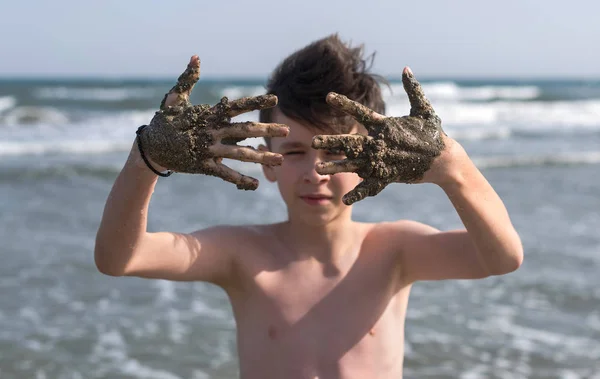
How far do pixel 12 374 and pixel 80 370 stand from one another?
15.3 inches

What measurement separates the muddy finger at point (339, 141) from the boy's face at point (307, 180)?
53 cm

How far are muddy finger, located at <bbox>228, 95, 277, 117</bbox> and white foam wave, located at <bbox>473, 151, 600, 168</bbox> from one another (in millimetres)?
10682

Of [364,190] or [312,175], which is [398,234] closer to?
[312,175]

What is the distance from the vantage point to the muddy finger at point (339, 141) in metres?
1.75

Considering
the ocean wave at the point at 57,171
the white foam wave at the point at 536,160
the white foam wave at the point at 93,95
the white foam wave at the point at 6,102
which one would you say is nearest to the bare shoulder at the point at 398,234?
the ocean wave at the point at 57,171

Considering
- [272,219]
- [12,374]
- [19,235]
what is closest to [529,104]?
[272,219]

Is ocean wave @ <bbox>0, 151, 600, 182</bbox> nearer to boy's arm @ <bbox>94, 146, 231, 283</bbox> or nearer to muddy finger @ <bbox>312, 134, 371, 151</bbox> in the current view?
boy's arm @ <bbox>94, 146, 231, 283</bbox>

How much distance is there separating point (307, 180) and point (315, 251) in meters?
0.40

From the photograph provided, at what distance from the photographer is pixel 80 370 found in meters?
4.27

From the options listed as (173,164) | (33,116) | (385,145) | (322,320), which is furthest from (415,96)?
(33,116)

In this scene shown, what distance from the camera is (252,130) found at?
70.2 inches

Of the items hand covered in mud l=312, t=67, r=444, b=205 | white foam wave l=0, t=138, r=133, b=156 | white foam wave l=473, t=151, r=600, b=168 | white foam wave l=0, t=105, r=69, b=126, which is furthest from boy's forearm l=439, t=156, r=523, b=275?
white foam wave l=0, t=105, r=69, b=126

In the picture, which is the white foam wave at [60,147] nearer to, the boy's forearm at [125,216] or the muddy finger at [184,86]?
the boy's forearm at [125,216]

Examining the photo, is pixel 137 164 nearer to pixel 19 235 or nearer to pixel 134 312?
pixel 134 312
